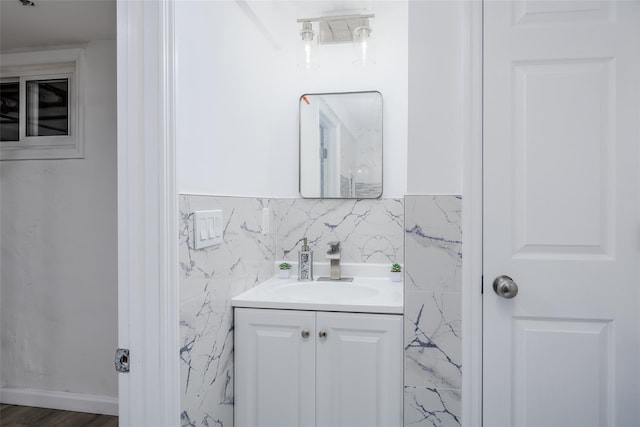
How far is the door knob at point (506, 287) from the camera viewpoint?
124 cm

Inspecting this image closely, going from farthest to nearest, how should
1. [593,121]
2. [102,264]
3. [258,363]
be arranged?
[102,264], [258,363], [593,121]

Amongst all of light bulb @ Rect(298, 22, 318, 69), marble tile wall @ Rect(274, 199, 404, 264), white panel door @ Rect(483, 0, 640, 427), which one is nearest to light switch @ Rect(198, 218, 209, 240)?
marble tile wall @ Rect(274, 199, 404, 264)

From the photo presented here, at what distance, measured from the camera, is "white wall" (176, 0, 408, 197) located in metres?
1.29

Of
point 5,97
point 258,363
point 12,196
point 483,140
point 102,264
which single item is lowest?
point 258,363

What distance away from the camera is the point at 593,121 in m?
1.22

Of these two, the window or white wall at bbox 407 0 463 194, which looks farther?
the window

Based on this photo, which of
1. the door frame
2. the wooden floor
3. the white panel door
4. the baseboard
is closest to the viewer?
the door frame

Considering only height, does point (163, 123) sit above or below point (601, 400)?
above

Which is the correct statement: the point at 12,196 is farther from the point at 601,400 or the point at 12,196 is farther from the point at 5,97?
the point at 601,400

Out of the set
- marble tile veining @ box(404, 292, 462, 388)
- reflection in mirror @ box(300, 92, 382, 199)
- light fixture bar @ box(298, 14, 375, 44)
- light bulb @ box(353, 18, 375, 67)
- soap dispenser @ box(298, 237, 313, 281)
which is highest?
light fixture bar @ box(298, 14, 375, 44)

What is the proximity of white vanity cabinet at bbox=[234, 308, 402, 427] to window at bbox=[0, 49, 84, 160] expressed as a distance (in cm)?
169

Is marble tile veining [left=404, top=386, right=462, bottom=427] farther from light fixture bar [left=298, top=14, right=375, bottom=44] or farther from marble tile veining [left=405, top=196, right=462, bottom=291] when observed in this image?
light fixture bar [left=298, top=14, right=375, bottom=44]

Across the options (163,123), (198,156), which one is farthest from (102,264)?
(163,123)

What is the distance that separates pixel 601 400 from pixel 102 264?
2482 millimetres
